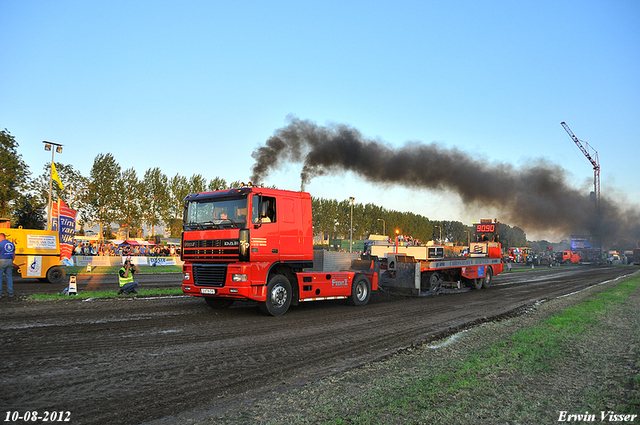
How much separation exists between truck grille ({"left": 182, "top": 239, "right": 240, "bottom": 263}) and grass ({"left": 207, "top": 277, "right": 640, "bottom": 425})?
5072mm

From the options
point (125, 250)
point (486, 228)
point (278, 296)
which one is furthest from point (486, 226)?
point (125, 250)

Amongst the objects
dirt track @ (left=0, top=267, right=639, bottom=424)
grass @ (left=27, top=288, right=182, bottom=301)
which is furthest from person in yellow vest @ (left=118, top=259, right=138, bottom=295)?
dirt track @ (left=0, top=267, right=639, bottom=424)

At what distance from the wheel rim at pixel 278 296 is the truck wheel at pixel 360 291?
3046 mm

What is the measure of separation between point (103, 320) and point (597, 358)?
1006 centimetres

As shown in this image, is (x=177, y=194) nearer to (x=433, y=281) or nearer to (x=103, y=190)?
(x=103, y=190)

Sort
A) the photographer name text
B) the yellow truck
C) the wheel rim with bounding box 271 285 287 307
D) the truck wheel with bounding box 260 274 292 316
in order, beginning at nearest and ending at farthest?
the photographer name text, the truck wheel with bounding box 260 274 292 316, the wheel rim with bounding box 271 285 287 307, the yellow truck

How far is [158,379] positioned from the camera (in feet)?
19.3

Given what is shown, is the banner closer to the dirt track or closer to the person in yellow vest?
the person in yellow vest

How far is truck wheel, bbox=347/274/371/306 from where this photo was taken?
46.3 ft

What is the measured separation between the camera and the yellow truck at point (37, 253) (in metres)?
17.8

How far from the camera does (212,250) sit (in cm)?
1124

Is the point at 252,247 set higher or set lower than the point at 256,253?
higher

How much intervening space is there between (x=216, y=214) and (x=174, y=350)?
452 cm

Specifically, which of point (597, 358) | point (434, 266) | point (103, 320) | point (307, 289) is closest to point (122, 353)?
point (103, 320)
